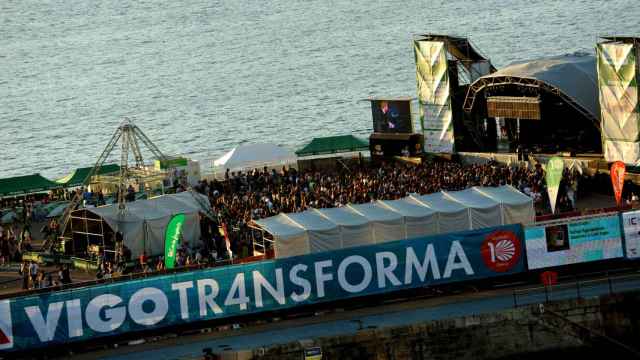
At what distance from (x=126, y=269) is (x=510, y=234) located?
42.2 feet

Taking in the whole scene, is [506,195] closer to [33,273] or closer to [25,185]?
[33,273]

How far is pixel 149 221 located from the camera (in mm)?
44500

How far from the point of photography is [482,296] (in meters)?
36.0

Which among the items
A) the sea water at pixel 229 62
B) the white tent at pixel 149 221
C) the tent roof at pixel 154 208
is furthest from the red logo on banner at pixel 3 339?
the sea water at pixel 229 62

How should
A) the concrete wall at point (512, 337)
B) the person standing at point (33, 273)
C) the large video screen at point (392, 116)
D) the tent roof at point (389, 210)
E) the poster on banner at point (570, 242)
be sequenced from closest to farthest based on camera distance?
the concrete wall at point (512, 337) → the poster on banner at point (570, 242) → the tent roof at point (389, 210) → the person standing at point (33, 273) → the large video screen at point (392, 116)

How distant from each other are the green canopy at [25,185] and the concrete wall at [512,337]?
1029 inches

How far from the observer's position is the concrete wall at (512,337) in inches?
1302

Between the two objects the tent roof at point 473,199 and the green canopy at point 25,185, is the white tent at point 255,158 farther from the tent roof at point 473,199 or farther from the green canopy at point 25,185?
the tent roof at point 473,199

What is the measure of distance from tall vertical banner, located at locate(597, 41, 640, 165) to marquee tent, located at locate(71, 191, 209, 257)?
663 inches

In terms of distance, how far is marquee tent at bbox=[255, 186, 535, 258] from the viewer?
122ft

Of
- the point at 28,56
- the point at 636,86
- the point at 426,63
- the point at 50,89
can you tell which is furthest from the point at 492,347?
the point at 28,56

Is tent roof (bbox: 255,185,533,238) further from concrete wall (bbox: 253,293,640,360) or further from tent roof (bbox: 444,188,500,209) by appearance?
concrete wall (bbox: 253,293,640,360)

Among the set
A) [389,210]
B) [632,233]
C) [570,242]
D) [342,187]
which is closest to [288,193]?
[342,187]

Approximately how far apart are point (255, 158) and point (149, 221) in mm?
12902
